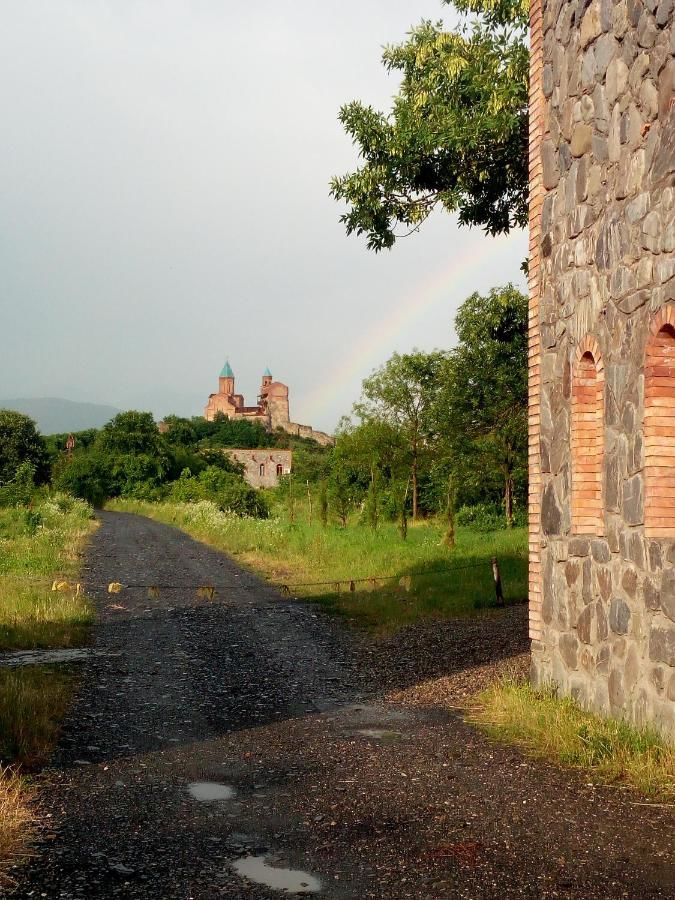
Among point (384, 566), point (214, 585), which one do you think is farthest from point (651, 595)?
point (384, 566)

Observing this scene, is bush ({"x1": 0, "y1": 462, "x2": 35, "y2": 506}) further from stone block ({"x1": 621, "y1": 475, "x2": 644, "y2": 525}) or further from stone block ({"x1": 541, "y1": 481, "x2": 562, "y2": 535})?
stone block ({"x1": 621, "y1": 475, "x2": 644, "y2": 525})

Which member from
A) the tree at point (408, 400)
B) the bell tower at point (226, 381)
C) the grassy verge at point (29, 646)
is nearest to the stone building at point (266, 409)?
the bell tower at point (226, 381)

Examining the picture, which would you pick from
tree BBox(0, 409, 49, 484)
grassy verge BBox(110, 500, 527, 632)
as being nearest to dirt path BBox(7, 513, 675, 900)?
grassy verge BBox(110, 500, 527, 632)

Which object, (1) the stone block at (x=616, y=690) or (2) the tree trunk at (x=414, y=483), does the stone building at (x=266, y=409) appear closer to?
(2) the tree trunk at (x=414, y=483)

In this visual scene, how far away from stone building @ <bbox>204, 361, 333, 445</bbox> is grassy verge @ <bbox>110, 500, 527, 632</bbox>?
103 metres

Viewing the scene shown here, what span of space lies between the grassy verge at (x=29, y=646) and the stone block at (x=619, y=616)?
4269 mm

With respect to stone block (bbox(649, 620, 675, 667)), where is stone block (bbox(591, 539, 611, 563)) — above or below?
above

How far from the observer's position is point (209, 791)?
20.2 ft

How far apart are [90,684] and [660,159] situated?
7070 mm

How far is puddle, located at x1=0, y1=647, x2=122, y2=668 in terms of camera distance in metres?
10.4

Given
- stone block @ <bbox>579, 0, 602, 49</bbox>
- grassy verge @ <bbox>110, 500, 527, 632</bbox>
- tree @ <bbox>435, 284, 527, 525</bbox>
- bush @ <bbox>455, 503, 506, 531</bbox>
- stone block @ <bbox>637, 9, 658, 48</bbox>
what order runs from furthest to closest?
bush @ <bbox>455, 503, 506, 531</bbox> → tree @ <bbox>435, 284, 527, 525</bbox> → grassy verge @ <bbox>110, 500, 527, 632</bbox> → stone block @ <bbox>579, 0, 602, 49</bbox> → stone block @ <bbox>637, 9, 658, 48</bbox>

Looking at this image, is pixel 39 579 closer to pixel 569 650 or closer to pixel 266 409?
pixel 569 650

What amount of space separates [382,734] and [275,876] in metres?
2.95

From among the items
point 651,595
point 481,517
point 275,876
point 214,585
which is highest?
point 481,517
